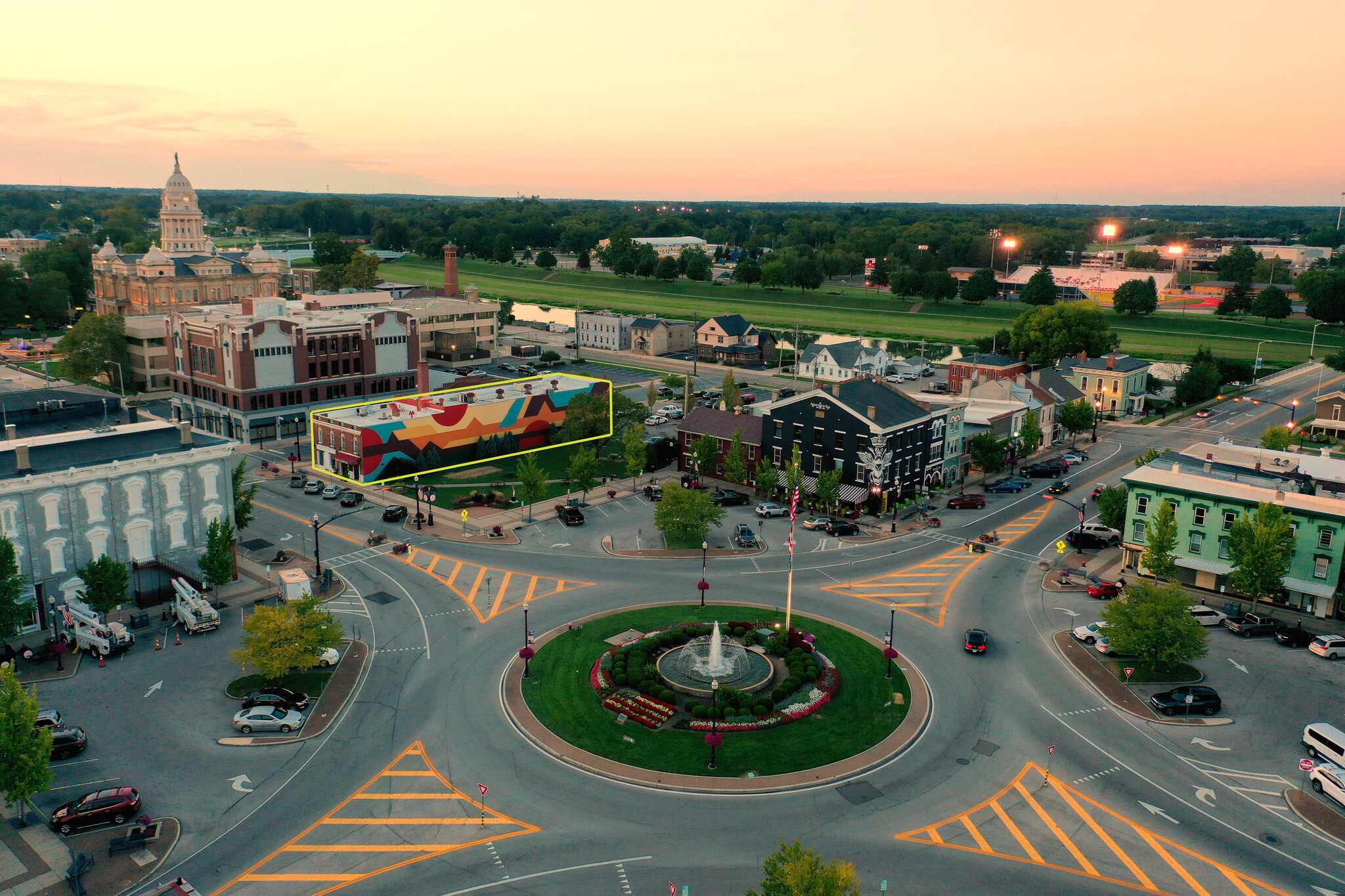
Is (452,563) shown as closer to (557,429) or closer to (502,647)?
(502,647)

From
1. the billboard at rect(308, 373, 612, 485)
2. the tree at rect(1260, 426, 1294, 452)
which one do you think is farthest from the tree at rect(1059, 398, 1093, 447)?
the billboard at rect(308, 373, 612, 485)

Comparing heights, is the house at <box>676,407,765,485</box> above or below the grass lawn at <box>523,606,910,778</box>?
above

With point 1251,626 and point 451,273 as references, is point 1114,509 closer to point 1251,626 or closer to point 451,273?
point 1251,626

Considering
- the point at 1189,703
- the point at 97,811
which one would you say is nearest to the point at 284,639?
the point at 97,811

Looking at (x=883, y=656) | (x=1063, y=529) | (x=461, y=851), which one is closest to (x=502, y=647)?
(x=461, y=851)

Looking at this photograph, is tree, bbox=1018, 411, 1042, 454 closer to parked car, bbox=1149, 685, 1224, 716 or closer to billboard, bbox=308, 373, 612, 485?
billboard, bbox=308, 373, 612, 485

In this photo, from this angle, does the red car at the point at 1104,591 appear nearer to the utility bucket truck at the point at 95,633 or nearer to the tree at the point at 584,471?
the tree at the point at 584,471

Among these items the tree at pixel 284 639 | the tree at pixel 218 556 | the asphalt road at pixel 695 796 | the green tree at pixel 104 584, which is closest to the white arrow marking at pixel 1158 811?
the asphalt road at pixel 695 796
